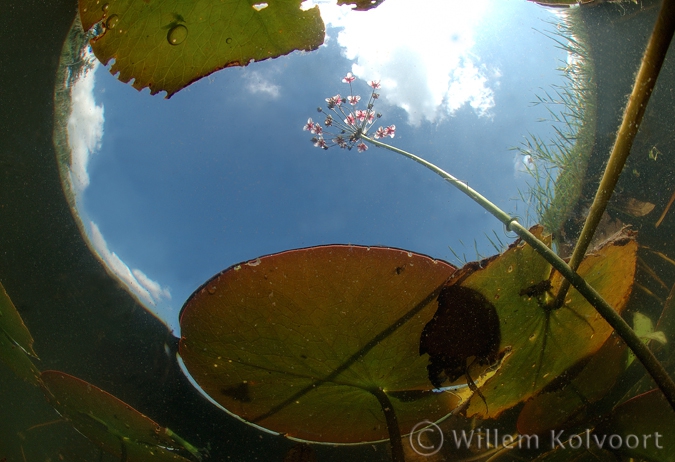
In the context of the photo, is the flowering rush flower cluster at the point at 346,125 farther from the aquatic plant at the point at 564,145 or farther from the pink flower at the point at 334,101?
the aquatic plant at the point at 564,145

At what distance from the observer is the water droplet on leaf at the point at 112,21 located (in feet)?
1.12

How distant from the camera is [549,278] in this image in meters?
0.34

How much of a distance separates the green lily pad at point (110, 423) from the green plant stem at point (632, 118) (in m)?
0.49

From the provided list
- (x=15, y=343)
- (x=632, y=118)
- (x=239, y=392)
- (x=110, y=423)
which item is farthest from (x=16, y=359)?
(x=632, y=118)

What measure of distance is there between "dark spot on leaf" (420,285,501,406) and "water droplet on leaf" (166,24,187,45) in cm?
39

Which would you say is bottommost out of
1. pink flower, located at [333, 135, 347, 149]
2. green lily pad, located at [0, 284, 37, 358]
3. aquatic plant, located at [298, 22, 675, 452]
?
green lily pad, located at [0, 284, 37, 358]

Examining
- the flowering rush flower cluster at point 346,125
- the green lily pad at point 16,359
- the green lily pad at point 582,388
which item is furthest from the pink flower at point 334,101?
the green lily pad at point 16,359

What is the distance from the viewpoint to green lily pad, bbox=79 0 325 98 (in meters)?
0.35

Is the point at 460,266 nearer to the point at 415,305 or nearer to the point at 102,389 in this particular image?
the point at 415,305

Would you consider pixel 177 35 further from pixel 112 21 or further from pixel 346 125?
pixel 346 125

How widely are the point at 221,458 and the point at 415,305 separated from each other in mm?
301

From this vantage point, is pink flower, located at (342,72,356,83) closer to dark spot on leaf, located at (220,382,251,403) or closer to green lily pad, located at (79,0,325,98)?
green lily pad, located at (79,0,325,98)

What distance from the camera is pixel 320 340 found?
35cm

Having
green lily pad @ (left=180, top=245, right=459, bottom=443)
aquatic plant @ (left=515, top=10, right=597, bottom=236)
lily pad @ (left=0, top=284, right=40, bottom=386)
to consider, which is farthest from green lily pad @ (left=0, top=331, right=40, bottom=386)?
aquatic plant @ (left=515, top=10, right=597, bottom=236)
